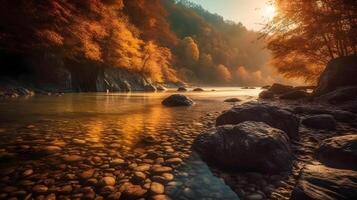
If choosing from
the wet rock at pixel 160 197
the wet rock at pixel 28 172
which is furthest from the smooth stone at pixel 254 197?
the wet rock at pixel 28 172

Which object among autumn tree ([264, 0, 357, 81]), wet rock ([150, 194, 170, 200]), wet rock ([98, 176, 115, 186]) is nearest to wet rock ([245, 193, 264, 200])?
wet rock ([150, 194, 170, 200])

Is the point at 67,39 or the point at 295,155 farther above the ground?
the point at 67,39

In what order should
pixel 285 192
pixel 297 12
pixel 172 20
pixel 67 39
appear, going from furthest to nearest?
pixel 172 20
pixel 67 39
pixel 297 12
pixel 285 192

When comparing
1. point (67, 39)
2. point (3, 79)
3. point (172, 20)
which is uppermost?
point (172, 20)

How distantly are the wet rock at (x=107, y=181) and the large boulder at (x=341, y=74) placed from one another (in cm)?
1362

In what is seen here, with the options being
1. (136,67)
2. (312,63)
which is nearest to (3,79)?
(136,67)

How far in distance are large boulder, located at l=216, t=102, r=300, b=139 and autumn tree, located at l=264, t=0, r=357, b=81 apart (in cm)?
493

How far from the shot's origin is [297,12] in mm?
12586

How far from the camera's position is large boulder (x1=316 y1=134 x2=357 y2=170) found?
3342 millimetres

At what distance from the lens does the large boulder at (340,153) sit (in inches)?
132

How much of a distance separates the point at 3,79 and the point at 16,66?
2.24 metres

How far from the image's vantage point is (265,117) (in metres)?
5.61

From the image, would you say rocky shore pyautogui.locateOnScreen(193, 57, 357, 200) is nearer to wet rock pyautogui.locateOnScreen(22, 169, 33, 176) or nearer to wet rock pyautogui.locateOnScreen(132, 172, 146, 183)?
wet rock pyautogui.locateOnScreen(132, 172, 146, 183)

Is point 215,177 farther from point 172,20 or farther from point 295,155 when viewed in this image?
point 172,20
